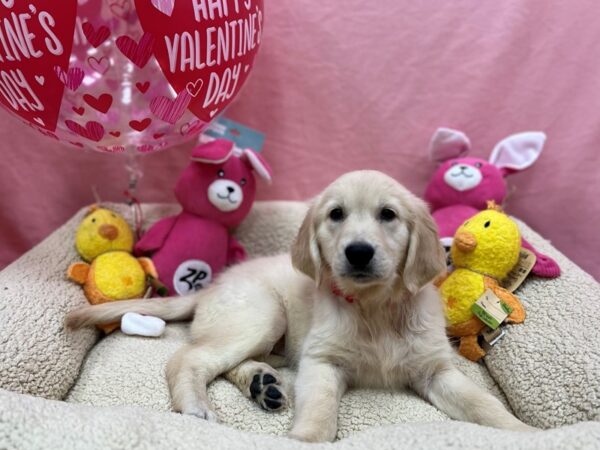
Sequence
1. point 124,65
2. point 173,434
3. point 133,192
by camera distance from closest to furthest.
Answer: point 173,434
point 124,65
point 133,192

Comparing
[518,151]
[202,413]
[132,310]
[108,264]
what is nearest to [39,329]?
[132,310]

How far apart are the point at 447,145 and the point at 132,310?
4.78 feet

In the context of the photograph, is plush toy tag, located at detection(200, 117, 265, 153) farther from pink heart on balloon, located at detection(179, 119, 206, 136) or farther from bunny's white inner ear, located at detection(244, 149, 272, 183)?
pink heart on balloon, located at detection(179, 119, 206, 136)

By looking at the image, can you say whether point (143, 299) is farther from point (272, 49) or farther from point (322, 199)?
point (272, 49)

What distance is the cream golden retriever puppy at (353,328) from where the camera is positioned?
61.2 inches

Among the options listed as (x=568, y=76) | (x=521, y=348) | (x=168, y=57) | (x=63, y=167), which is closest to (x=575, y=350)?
(x=521, y=348)

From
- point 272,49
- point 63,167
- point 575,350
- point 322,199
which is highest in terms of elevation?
point 272,49

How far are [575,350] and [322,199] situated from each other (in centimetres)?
88

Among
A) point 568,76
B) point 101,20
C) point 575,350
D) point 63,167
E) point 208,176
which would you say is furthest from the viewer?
point 63,167

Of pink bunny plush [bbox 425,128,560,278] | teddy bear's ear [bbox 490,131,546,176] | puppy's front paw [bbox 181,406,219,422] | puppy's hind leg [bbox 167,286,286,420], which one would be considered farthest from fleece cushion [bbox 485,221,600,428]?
puppy's front paw [bbox 181,406,219,422]

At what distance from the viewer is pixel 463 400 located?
1.59 meters

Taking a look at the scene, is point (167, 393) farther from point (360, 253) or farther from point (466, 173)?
point (466, 173)

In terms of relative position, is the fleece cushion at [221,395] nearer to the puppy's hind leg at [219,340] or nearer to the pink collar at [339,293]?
the puppy's hind leg at [219,340]

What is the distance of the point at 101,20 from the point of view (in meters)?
1.95
